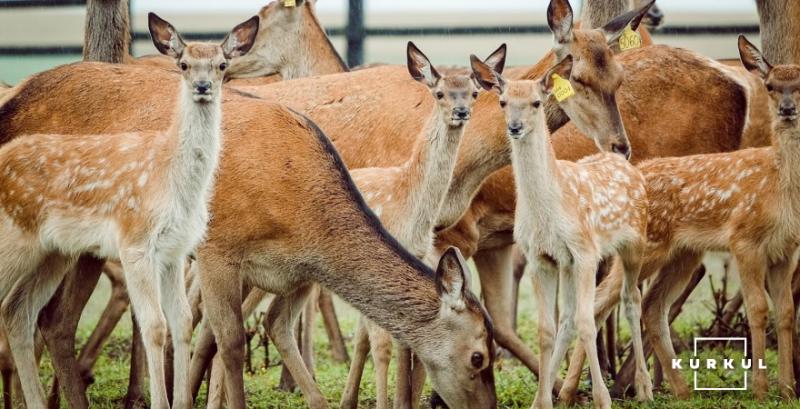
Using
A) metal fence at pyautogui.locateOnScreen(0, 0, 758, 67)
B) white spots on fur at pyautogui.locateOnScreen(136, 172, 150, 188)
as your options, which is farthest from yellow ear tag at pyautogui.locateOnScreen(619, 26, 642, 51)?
metal fence at pyautogui.locateOnScreen(0, 0, 758, 67)

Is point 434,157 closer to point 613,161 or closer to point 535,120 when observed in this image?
point 535,120

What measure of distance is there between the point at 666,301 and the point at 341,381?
2.42m

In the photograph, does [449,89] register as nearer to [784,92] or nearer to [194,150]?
[194,150]

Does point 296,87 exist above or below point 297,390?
above

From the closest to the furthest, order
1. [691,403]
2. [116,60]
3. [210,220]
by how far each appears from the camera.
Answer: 1. [210,220]
2. [691,403]
3. [116,60]

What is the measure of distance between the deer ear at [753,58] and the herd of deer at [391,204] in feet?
0.05

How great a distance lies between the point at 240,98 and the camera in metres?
9.06

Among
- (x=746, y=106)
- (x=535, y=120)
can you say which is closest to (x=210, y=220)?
(x=535, y=120)

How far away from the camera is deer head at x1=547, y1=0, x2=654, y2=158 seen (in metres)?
9.50

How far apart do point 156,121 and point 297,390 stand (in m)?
2.18

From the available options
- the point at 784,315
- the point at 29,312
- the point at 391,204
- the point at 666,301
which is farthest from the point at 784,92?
the point at 29,312

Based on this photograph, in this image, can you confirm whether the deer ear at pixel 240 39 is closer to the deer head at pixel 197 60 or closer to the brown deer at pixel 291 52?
the deer head at pixel 197 60

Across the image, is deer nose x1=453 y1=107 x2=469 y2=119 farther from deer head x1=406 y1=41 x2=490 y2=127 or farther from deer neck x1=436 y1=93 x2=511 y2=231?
deer neck x1=436 y1=93 x2=511 y2=231

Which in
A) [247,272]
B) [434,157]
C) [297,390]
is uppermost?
[434,157]
